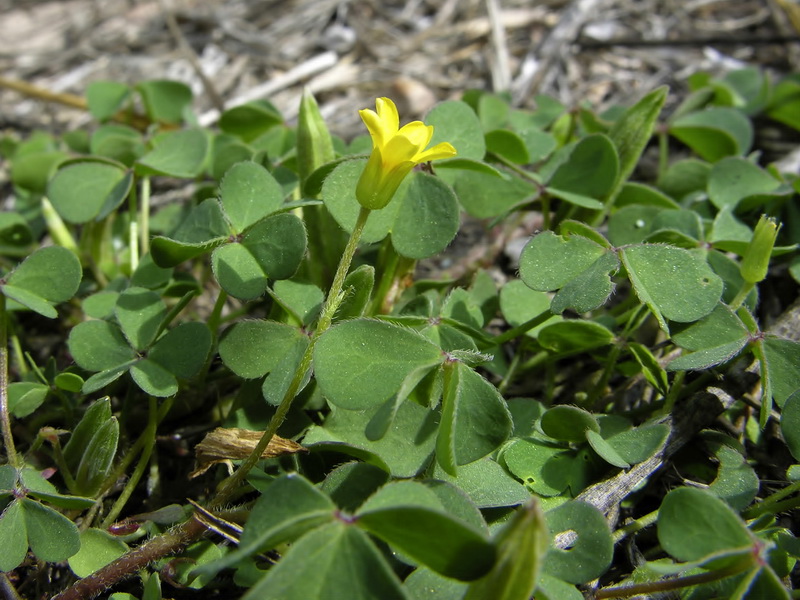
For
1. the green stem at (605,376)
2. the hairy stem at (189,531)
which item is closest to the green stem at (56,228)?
the hairy stem at (189,531)

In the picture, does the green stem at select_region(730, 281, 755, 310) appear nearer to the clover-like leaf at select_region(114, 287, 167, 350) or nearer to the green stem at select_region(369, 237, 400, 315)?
the green stem at select_region(369, 237, 400, 315)

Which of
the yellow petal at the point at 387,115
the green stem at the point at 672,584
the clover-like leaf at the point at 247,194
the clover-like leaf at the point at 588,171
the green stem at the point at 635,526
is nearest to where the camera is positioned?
the green stem at the point at 672,584

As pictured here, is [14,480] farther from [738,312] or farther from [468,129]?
[738,312]

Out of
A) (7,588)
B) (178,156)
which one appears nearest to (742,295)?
(178,156)

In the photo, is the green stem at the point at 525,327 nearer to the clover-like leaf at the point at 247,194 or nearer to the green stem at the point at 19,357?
the clover-like leaf at the point at 247,194

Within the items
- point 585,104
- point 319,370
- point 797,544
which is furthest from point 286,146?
point 797,544

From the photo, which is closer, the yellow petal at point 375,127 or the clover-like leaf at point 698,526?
the clover-like leaf at point 698,526

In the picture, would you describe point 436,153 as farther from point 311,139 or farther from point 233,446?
point 233,446

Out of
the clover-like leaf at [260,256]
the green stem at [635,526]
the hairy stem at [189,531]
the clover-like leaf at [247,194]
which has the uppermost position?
the clover-like leaf at [247,194]
